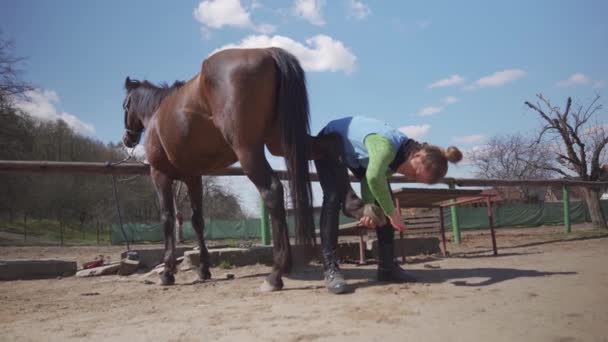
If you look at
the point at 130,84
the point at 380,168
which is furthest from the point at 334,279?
the point at 130,84

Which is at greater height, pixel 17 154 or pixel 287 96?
pixel 17 154

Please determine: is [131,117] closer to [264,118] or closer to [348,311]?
[264,118]

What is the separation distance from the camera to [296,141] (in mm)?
3174

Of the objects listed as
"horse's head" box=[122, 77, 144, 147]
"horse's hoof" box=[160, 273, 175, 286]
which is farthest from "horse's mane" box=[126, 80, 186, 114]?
"horse's hoof" box=[160, 273, 175, 286]

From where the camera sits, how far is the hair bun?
2982 mm

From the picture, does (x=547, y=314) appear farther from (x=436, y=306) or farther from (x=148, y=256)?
(x=148, y=256)

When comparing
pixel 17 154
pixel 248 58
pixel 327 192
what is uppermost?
pixel 17 154

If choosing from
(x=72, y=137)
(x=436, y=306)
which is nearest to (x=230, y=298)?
(x=436, y=306)

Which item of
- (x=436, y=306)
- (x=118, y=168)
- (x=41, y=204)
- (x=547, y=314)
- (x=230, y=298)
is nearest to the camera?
(x=547, y=314)

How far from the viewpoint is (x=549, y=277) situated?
3189mm

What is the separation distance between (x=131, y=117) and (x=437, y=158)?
163 inches

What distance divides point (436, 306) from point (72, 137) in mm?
42265

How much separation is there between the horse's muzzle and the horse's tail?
10.5 ft

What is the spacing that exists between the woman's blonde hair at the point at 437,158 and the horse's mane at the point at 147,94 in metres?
3.09
